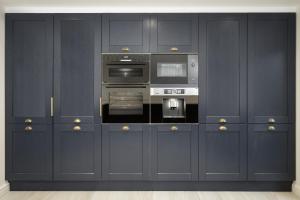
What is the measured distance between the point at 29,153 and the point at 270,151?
9.57ft

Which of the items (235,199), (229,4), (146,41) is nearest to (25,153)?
(146,41)

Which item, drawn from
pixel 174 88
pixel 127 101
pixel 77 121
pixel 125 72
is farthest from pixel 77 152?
pixel 174 88

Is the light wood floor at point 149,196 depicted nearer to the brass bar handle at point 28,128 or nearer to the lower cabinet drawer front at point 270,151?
the lower cabinet drawer front at point 270,151

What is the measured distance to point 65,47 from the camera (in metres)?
4.39

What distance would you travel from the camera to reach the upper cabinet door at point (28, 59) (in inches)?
172

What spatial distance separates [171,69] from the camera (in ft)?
14.5

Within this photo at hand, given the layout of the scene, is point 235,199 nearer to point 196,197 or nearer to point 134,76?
point 196,197

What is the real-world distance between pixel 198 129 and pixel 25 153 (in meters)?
2.12

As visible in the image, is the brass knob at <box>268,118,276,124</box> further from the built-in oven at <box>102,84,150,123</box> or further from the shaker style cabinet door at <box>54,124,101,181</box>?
the shaker style cabinet door at <box>54,124,101,181</box>

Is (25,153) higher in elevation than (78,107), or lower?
lower

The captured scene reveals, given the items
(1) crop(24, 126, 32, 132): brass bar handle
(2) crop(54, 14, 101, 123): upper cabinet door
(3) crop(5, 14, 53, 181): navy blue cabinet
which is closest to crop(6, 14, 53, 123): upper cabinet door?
(3) crop(5, 14, 53, 181): navy blue cabinet

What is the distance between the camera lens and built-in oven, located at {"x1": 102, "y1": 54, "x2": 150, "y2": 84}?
4395 millimetres

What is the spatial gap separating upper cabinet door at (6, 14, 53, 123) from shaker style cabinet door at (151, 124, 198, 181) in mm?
1427

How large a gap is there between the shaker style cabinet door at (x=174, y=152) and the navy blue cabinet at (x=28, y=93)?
4.23ft
